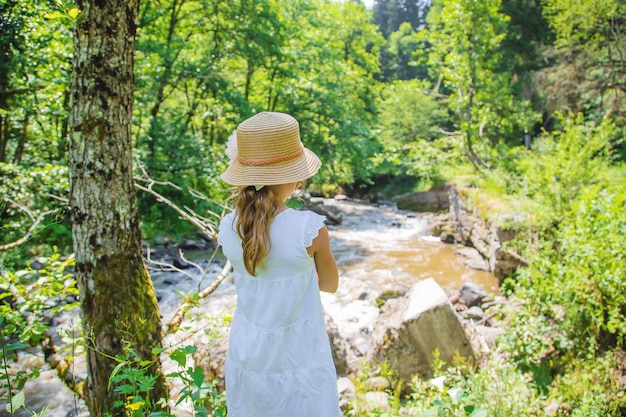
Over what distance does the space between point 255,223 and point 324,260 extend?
32 centimetres

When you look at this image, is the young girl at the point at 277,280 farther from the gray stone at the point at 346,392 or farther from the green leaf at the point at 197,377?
the gray stone at the point at 346,392

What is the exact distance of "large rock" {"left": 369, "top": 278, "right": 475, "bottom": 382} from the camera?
4.12 meters

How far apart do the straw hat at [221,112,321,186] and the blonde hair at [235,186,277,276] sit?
0.19 ft

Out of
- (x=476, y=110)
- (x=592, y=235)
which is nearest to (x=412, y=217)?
(x=476, y=110)

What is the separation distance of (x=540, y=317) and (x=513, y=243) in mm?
3154

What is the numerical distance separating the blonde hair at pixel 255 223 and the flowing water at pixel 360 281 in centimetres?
190

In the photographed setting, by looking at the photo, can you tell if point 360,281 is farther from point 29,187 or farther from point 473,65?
point 473,65

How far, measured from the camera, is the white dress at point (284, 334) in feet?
4.87

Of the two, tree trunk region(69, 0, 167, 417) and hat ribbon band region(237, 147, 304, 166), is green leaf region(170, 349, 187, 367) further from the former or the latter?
hat ribbon band region(237, 147, 304, 166)

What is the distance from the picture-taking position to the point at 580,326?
3.72m

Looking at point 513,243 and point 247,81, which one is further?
point 247,81

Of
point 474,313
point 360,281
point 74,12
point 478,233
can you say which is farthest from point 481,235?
point 74,12

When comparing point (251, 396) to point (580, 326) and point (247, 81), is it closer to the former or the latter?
point (580, 326)

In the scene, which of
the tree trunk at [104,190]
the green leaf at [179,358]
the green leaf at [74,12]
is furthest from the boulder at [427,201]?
the green leaf at [179,358]
